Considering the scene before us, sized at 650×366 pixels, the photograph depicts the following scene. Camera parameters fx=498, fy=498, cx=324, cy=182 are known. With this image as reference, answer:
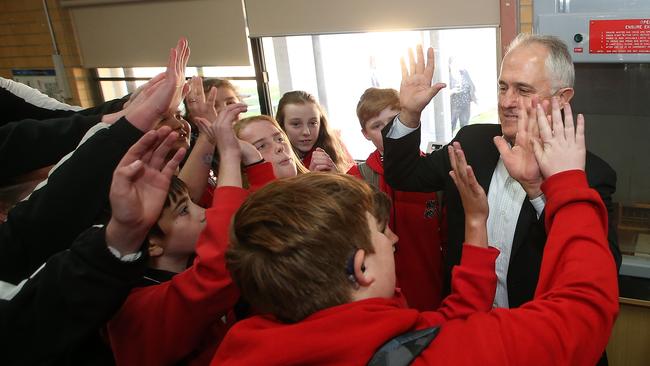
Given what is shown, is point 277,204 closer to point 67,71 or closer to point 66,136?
point 66,136

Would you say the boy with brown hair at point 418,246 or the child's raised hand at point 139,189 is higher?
the child's raised hand at point 139,189

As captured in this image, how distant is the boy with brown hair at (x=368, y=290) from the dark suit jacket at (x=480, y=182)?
0.51 meters

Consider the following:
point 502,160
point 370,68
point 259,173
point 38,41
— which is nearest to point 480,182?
point 502,160

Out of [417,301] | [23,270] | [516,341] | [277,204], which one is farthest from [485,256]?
[417,301]

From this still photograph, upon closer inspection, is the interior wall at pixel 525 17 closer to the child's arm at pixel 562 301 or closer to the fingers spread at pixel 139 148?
the child's arm at pixel 562 301

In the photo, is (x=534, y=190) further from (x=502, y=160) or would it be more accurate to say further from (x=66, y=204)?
(x=66, y=204)

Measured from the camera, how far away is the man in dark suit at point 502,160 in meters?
1.45

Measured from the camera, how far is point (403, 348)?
77cm

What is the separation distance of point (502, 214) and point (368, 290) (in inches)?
33.3

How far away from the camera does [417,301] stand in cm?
224

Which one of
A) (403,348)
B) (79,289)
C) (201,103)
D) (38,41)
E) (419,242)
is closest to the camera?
Result: (403,348)

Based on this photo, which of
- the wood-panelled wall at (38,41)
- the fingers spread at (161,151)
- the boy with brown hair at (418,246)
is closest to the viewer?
the fingers spread at (161,151)

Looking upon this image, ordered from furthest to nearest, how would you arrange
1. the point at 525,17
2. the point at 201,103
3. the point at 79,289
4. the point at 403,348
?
the point at 525,17 → the point at 201,103 → the point at 79,289 → the point at 403,348

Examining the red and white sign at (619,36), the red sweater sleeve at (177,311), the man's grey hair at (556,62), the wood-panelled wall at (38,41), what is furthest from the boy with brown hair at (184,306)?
the wood-panelled wall at (38,41)
